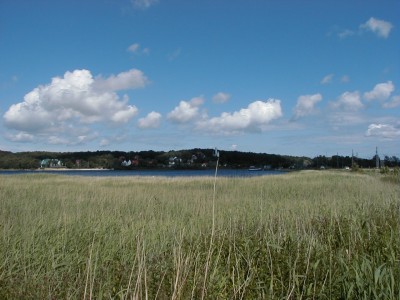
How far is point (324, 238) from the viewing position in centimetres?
675

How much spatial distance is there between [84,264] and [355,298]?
12.5 feet

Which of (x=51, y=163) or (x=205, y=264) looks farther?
(x=51, y=163)

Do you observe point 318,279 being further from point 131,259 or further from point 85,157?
point 85,157

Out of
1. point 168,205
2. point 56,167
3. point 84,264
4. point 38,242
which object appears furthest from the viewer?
point 56,167

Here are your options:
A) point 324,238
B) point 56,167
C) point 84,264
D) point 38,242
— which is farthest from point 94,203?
point 56,167

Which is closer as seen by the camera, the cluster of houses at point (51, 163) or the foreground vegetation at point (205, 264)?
the foreground vegetation at point (205, 264)

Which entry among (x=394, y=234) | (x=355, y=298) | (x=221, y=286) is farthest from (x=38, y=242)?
(x=394, y=234)

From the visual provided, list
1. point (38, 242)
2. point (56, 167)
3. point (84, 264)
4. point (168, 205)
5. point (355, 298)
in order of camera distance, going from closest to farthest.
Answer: point (355, 298), point (84, 264), point (38, 242), point (168, 205), point (56, 167)

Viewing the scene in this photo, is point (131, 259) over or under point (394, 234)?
under

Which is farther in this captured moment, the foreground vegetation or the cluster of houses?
the cluster of houses

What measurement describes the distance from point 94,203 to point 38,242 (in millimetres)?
7037

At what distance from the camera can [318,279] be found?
14.6ft

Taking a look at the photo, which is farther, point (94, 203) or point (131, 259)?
point (94, 203)

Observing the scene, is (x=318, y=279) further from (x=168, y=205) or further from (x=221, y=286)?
(x=168, y=205)
